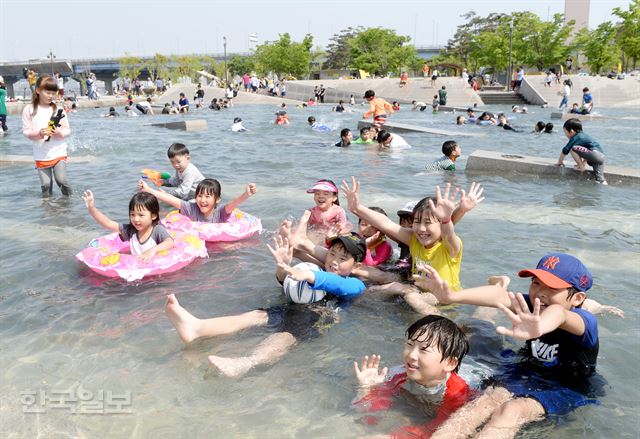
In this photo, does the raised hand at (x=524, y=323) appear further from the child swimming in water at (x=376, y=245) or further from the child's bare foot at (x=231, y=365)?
the child swimming in water at (x=376, y=245)

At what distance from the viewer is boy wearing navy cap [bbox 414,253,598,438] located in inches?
117

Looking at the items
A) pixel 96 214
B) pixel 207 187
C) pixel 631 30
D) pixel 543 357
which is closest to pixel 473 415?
pixel 543 357

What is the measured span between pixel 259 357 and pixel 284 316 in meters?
0.68

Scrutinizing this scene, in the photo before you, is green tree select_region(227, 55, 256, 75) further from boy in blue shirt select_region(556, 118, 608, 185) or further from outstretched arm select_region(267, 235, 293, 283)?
outstretched arm select_region(267, 235, 293, 283)

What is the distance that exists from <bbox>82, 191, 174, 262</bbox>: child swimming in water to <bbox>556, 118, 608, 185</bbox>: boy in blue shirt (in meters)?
8.00

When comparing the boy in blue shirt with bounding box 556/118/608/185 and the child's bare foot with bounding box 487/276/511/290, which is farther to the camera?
the boy in blue shirt with bounding box 556/118/608/185

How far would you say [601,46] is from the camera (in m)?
52.9

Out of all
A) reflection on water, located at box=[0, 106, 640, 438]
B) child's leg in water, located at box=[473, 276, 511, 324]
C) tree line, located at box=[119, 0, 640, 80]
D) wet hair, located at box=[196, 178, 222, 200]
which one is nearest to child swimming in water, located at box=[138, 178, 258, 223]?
wet hair, located at box=[196, 178, 222, 200]

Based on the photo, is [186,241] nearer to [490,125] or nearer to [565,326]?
[565,326]

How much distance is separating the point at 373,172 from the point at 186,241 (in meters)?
6.47

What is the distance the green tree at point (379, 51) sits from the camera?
63.3 m

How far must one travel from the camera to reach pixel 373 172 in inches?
458

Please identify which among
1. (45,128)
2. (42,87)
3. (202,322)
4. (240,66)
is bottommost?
(202,322)

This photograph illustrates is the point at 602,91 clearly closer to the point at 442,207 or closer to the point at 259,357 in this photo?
the point at 442,207
